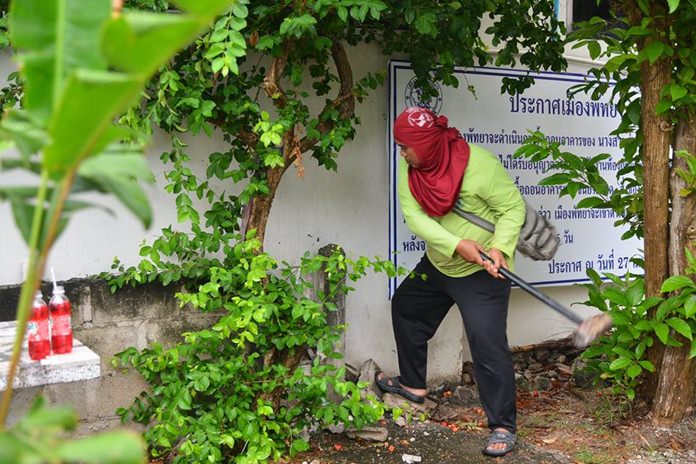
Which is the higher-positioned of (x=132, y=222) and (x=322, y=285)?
(x=132, y=222)

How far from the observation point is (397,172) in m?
4.71

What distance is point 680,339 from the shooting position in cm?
426

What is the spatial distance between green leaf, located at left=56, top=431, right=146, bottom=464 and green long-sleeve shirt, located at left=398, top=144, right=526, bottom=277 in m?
3.40

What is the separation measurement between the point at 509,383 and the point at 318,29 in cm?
201

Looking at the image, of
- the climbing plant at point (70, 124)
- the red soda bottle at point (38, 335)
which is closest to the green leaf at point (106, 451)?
the climbing plant at point (70, 124)

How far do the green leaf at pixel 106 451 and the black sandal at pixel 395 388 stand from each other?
12.8 ft

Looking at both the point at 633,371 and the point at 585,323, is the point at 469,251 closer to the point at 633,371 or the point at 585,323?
the point at 585,323

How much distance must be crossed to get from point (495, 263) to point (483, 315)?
0.28m

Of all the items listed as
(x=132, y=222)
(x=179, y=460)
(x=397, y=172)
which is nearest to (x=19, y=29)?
(x=179, y=460)

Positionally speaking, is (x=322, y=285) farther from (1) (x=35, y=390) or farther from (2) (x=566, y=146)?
(2) (x=566, y=146)

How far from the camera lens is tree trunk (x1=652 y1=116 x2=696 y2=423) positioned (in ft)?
13.8

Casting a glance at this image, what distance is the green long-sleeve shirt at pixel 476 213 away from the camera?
4.28m

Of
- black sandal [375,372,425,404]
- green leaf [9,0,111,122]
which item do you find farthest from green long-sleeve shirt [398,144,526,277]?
green leaf [9,0,111,122]

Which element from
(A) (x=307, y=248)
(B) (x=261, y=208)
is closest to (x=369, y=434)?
(A) (x=307, y=248)
